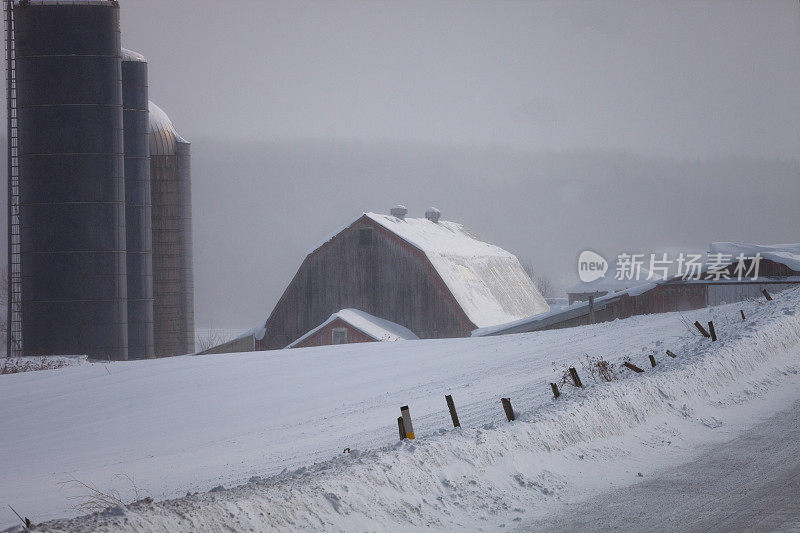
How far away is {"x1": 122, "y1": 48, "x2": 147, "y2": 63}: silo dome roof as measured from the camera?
139ft

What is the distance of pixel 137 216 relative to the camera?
134ft

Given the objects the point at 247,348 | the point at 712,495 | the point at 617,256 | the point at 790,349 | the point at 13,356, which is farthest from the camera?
the point at 617,256

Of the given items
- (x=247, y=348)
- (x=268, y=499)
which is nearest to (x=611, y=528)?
(x=268, y=499)

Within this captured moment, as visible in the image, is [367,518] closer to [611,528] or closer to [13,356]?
[611,528]

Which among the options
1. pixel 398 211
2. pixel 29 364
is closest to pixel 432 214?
pixel 398 211

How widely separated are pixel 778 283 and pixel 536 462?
91.4ft

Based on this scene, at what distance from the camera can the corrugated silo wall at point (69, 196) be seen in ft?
121

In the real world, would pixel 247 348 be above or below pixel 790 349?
below

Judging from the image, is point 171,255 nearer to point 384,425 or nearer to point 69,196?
point 69,196

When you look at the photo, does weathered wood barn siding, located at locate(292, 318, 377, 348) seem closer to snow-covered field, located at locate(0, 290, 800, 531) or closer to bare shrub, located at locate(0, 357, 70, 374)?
snow-covered field, located at locate(0, 290, 800, 531)

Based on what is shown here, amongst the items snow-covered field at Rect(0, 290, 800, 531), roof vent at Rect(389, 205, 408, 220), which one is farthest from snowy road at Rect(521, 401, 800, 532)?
roof vent at Rect(389, 205, 408, 220)

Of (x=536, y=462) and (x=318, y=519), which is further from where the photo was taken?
(x=536, y=462)

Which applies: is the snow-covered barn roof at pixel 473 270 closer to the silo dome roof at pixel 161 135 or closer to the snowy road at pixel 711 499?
the silo dome roof at pixel 161 135

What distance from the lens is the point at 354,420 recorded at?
1919 cm
